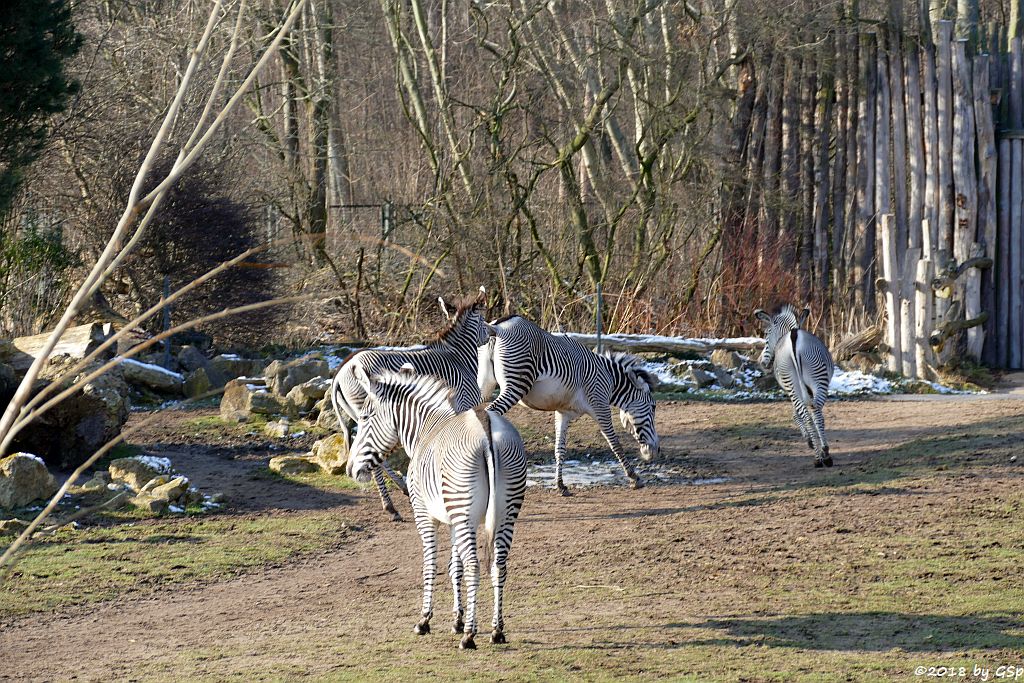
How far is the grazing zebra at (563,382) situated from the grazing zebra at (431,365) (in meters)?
0.18

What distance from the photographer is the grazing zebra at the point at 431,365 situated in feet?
32.2

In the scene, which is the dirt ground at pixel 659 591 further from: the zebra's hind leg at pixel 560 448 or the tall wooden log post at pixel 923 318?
the tall wooden log post at pixel 923 318

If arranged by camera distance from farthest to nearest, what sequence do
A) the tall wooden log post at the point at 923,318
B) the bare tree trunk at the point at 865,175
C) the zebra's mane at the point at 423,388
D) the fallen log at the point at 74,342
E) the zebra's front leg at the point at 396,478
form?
the bare tree trunk at the point at 865,175 < the tall wooden log post at the point at 923,318 < the fallen log at the point at 74,342 < the zebra's front leg at the point at 396,478 < the zebra's mane at the point at 423,388

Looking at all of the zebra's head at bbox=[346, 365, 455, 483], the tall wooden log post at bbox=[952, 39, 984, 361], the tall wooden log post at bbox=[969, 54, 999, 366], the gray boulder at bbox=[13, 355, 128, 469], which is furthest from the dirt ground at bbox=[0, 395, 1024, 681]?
the tall wooden log post at bbox=[952, 39, 984, 361]

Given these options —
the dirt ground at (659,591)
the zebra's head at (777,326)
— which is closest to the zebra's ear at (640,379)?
the dirt ground at (659,591)

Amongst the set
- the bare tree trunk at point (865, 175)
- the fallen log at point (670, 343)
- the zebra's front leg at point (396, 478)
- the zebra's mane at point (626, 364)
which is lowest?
the zebra's front leg at point (396, 478)

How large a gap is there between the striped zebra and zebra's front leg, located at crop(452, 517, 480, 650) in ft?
19.3

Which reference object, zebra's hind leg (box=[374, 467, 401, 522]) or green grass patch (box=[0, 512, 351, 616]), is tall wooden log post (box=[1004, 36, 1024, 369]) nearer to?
zebra's hind leg (box=[374, 467, 401, 522])

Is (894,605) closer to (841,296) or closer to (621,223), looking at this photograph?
(841,296)

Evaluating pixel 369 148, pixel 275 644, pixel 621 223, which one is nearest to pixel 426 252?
pixel 621 223

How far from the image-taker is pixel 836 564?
24.6 ft

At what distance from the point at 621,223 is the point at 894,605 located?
44.3 ft

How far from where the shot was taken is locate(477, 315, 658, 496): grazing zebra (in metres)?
10.7

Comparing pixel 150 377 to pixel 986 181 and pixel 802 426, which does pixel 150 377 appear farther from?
pixel 986 181
